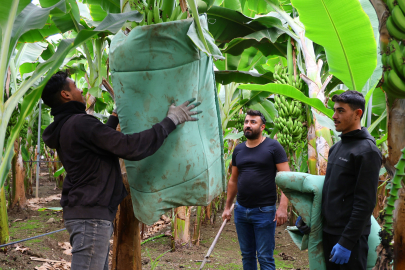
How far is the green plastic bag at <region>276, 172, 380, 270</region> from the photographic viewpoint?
1913mm

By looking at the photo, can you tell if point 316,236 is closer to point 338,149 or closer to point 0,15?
point 338,149

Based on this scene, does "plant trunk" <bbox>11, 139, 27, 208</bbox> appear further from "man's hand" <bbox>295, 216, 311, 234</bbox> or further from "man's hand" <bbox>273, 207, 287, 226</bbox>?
"man's hand" <bbox>295, 216, 311, 234</bbox>

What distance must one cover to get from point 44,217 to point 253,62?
165 inches

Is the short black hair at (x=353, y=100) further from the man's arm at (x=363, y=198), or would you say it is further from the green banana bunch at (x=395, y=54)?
the green banana bunch at (x=395, y=54)

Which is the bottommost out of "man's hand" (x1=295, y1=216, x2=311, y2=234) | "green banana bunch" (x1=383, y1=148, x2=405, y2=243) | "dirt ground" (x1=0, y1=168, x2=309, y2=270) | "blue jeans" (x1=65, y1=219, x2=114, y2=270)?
"dirt ground" (x1=0, y1=168, x2=309, y2=270)

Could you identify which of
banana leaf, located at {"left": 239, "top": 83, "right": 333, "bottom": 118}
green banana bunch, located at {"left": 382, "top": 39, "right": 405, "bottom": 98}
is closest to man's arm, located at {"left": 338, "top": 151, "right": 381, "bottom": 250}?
green banana bunch, located at {"left": 382, "top": 39, "right": 405, "bottom": 98}

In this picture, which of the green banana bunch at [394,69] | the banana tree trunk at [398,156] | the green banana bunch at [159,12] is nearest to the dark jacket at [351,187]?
the banana tree trunk at [398,156]

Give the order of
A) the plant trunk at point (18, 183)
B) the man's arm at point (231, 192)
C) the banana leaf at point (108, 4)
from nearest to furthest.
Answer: the banana leaf at point (108, 4), the man's arm at point (231, 192), the plant trunk at point (18, 183)

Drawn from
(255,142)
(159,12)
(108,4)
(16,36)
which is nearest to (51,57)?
(16,36)

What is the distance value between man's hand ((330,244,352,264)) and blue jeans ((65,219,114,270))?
121 cm

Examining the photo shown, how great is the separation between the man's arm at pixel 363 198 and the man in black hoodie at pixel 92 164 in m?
0.94

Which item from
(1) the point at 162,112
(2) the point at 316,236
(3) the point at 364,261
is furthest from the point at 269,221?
(1) the point at 162,112

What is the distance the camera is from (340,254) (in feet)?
5.53

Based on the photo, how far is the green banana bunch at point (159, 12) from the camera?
1.70m
